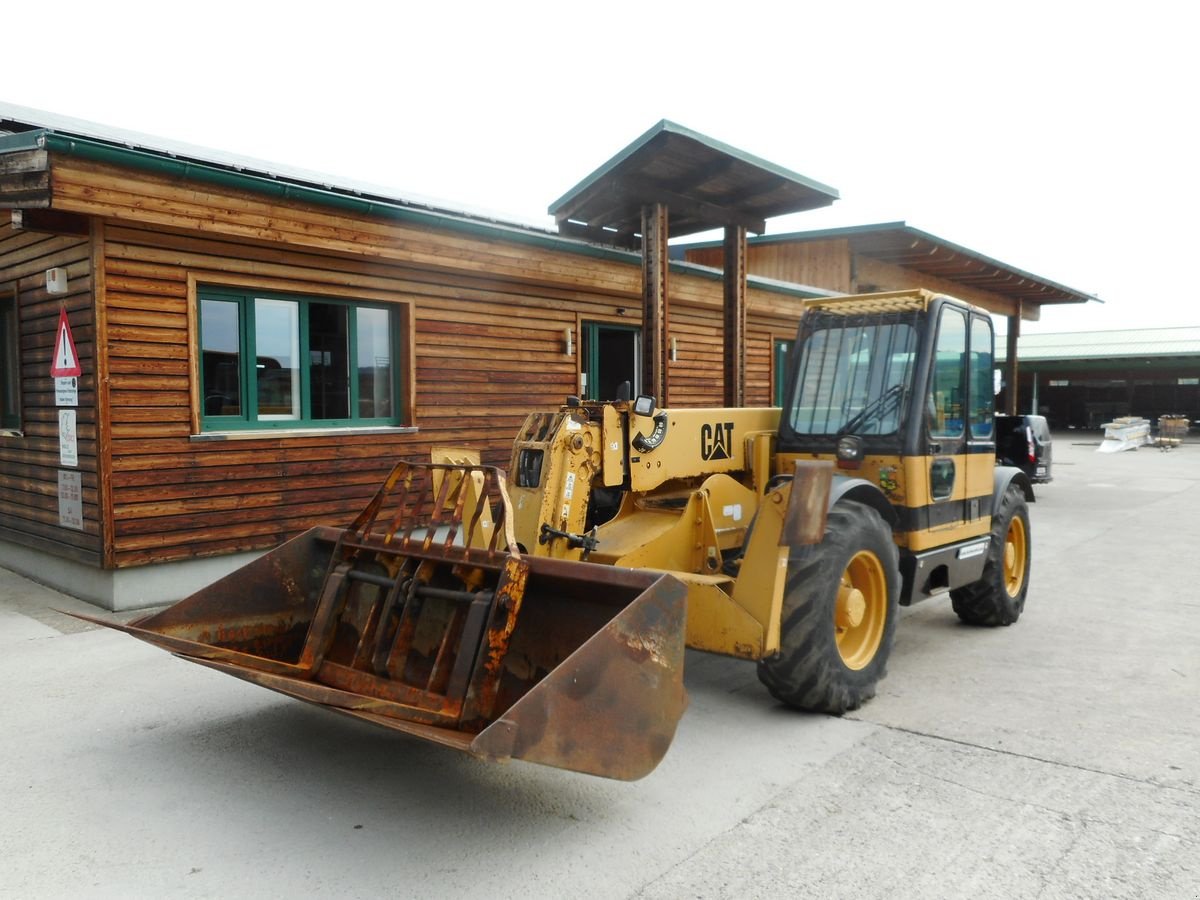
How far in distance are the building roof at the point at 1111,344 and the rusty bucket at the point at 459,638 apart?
30727 millimetres

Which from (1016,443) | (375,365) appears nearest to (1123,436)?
(1016,443)

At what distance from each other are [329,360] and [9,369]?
3.20 metres

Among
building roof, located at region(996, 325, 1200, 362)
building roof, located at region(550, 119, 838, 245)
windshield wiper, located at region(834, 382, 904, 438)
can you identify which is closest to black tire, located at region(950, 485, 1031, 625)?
windshield wiper, located at region(834, 382, 904, 438)

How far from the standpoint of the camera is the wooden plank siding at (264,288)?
21.8 ft

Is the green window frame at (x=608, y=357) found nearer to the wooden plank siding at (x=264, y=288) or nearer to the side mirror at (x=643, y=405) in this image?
the wooden plank siding at (x=264, y=288)

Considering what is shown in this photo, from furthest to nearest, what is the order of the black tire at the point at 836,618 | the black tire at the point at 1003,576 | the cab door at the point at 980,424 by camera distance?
the black tire at the point at 1003,576
the cab door at the point at 980,424
the black tire at the point at 836,618

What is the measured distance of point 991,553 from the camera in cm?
624

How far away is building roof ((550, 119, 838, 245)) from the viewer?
7.74 meters

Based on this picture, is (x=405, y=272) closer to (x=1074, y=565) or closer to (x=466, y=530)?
(x=466, y=530)

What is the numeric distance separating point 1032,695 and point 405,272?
6.34 meters

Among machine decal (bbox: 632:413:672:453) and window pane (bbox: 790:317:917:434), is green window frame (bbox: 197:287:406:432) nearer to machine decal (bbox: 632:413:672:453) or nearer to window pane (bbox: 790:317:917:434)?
machine decal (bbox: 632:413:672:453)

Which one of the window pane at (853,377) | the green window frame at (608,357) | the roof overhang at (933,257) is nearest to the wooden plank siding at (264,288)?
the green window frame at (608,357)

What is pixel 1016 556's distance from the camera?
22.5 ft

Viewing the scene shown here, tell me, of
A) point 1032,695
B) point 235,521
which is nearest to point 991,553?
point 1032,695
